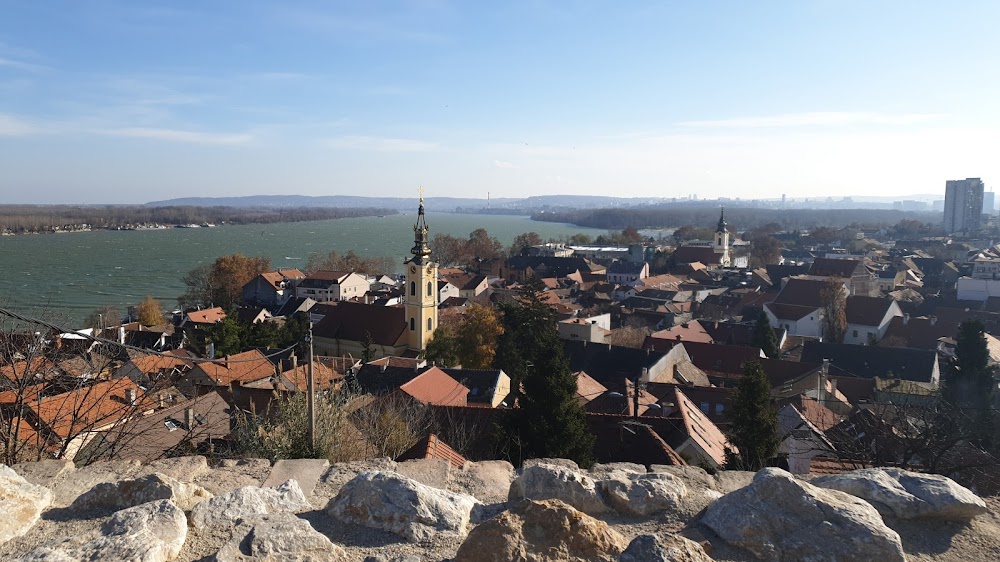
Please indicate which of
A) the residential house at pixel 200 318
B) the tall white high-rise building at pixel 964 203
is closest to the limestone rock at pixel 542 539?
the residential house at pixel 200 318

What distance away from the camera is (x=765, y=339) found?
2380cm

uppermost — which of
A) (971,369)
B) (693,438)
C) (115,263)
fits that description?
(693,438)

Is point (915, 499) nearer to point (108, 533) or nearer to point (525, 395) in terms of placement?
point (108, 533)

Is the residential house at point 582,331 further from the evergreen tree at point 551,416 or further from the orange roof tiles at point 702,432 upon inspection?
the evergreen tree at point 551,416

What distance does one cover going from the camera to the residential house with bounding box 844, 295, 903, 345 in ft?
93.9

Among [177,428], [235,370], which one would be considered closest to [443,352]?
[235,370]

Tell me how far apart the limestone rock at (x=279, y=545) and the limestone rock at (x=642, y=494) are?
43.6 inches

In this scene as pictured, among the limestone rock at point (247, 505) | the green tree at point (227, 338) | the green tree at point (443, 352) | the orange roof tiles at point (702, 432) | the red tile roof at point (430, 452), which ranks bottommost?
the green tree at point (443, 352)

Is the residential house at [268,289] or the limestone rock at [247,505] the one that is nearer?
the limestone rock at [247,505]

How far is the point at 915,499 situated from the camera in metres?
2.81

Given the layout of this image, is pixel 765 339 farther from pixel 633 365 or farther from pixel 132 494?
pixel 132 494

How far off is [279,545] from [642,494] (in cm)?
143

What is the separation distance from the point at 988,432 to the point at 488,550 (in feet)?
37.3

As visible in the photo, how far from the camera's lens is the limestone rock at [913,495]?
278 cm
